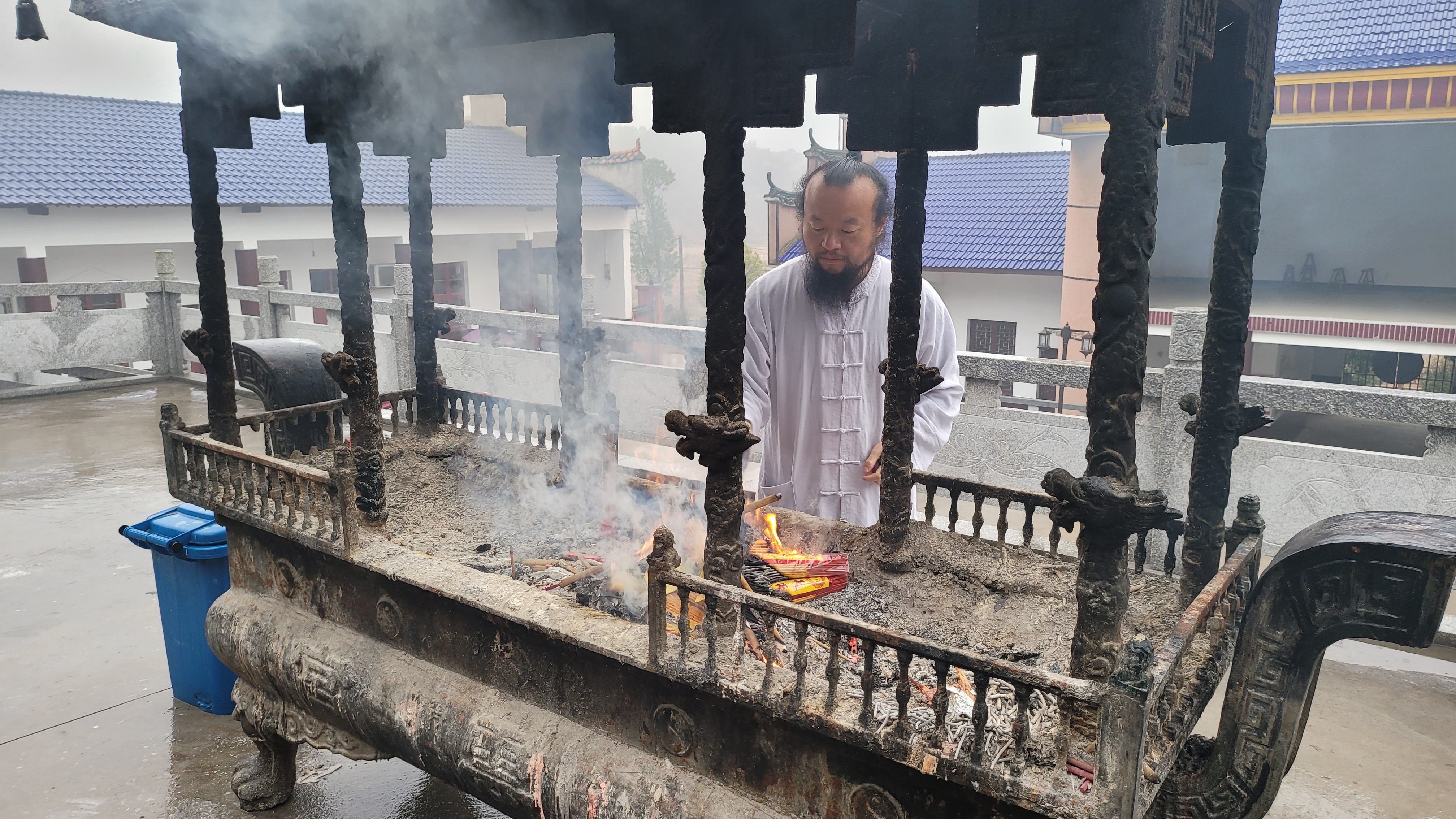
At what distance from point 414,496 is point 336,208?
170 cm

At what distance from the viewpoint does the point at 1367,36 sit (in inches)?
511

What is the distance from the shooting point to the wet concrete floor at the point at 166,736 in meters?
4.67

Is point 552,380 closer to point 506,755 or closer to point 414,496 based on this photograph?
point 414,496

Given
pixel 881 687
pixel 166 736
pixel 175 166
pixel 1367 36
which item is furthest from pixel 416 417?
pixel 175 166

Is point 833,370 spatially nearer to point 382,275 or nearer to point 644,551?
point 644,551

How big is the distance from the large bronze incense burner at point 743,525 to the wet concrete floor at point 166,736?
471 millimetres

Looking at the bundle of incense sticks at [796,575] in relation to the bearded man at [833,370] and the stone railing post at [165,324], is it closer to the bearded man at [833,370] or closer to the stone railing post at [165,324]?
the bearded man at [833,370]

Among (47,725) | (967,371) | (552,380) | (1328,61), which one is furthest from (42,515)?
(1328,61)

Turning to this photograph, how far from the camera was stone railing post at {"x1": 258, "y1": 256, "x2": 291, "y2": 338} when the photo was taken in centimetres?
1397

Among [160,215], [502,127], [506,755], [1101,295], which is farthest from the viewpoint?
[502,127]

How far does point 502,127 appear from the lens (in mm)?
23672

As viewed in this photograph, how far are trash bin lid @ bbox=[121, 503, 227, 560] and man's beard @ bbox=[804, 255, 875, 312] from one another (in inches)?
141

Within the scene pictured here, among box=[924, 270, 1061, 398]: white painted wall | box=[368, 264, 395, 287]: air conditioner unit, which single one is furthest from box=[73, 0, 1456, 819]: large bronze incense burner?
box=[368, 264, 395, 287]: air conditioner unit

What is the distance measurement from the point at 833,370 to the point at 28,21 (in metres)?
6.06
